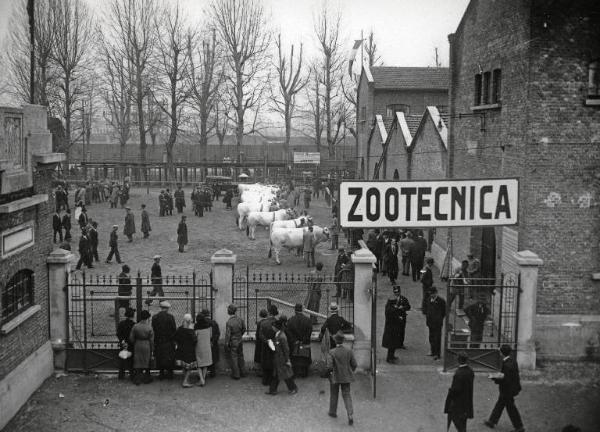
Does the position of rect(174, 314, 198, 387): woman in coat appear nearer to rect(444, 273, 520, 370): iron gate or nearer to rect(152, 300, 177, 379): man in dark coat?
rect(152, 300, 177, 379): man in dark coat

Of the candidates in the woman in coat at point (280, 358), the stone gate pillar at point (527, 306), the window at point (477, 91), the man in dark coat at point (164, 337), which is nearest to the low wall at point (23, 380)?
the man in dark coat at point (164, 337)

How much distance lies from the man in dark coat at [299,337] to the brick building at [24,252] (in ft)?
15.4

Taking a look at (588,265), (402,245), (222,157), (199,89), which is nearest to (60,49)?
(199,89)

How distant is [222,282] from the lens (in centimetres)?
1280

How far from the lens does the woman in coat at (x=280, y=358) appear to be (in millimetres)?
11445

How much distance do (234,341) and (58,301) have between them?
3.56 metres

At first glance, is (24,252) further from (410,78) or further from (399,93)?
(410,78)

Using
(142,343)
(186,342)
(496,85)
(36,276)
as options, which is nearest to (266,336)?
(186,342)

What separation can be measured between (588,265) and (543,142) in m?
2.84

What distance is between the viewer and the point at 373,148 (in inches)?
1476

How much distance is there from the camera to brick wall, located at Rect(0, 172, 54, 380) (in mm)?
10445

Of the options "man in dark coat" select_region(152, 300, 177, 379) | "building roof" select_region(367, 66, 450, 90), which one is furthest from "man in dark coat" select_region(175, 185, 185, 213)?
"man in dark coat" select_region(152, 300, 177, 379)

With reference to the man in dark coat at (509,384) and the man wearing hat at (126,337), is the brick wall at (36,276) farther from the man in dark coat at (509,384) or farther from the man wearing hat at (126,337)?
the man in dark coat at (509,384)

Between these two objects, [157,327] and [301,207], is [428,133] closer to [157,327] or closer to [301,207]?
[157,327]
